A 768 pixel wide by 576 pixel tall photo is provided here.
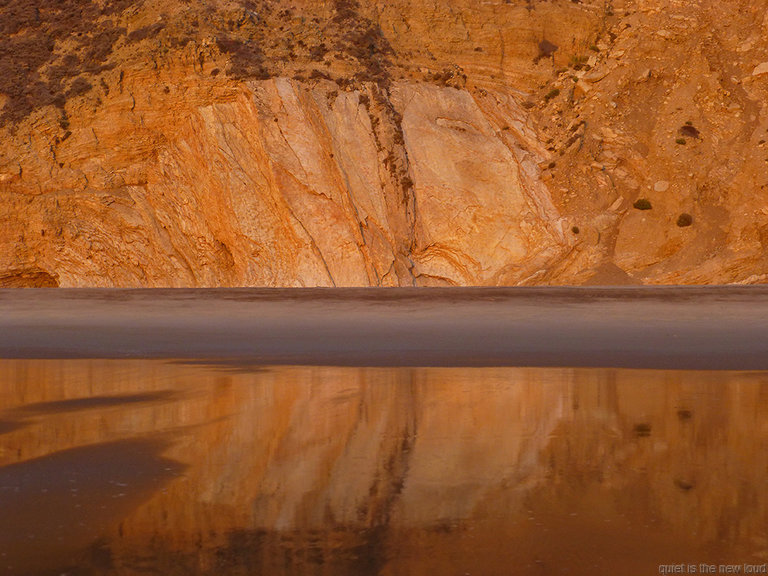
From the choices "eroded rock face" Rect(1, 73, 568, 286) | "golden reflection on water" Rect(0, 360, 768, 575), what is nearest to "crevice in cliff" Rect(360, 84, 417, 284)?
"eroded rock face" Rect(1, 73, 568, 286)

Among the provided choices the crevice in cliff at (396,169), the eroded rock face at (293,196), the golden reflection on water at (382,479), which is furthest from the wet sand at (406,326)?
the crevice in cliff at (396,169)

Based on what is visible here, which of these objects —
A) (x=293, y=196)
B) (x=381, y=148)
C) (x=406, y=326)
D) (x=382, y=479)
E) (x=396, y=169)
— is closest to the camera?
(x=382, y=479)

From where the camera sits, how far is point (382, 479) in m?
4.10

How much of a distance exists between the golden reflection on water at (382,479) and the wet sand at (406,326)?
2.90 meters

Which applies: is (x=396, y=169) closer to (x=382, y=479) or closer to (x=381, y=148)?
(x=381, y=148)

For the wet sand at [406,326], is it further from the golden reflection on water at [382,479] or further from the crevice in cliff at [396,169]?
the crevice in cliff at [396,169]

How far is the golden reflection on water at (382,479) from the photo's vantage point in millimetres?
2957

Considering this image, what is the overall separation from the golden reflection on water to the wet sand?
2900 mm

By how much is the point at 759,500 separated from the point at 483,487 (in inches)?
51.3

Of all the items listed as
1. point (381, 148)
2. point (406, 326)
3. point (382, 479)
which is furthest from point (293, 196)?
point (382, 479)

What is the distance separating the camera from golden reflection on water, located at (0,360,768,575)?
2.96 metres

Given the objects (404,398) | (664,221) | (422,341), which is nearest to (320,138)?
(664,221)

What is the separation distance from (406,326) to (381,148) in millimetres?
13381

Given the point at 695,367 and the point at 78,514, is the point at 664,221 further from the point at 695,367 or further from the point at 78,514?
the point at 78,514
